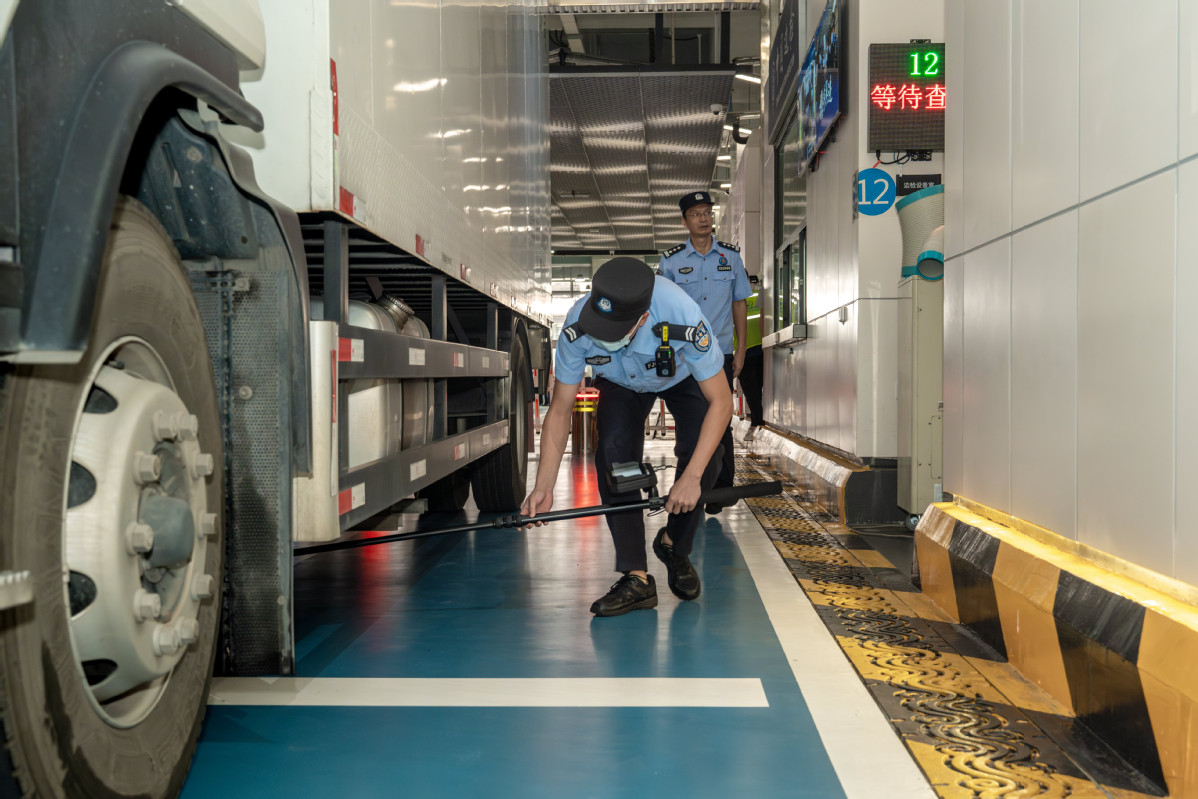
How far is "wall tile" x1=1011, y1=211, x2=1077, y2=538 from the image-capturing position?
3.02m

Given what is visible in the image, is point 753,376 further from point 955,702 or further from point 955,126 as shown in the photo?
point 955,702

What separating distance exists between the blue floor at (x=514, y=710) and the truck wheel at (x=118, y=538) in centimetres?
58

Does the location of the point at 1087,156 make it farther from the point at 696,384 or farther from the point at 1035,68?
the point at 696,384

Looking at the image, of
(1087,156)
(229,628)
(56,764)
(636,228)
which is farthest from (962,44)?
(636,228)

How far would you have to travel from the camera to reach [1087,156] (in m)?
2.86

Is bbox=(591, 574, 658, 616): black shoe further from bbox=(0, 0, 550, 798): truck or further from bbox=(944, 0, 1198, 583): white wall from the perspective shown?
bbox=(944, 0, 1198, 583): white wall

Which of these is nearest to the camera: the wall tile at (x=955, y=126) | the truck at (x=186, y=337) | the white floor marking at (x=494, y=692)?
the truck at (x=186, y=337)

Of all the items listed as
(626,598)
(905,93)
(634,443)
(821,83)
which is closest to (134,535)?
(626,598)

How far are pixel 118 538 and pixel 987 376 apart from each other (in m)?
3.20

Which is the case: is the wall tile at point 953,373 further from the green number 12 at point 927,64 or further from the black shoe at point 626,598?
the green number 12 at point 927,64

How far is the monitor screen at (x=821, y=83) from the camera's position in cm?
691

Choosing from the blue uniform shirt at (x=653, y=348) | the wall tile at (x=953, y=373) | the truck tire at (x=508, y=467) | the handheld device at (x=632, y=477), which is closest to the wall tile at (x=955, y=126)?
the wall tile at (x=953, y=373)

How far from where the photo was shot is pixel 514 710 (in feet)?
9.56

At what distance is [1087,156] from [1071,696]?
1.52 m
